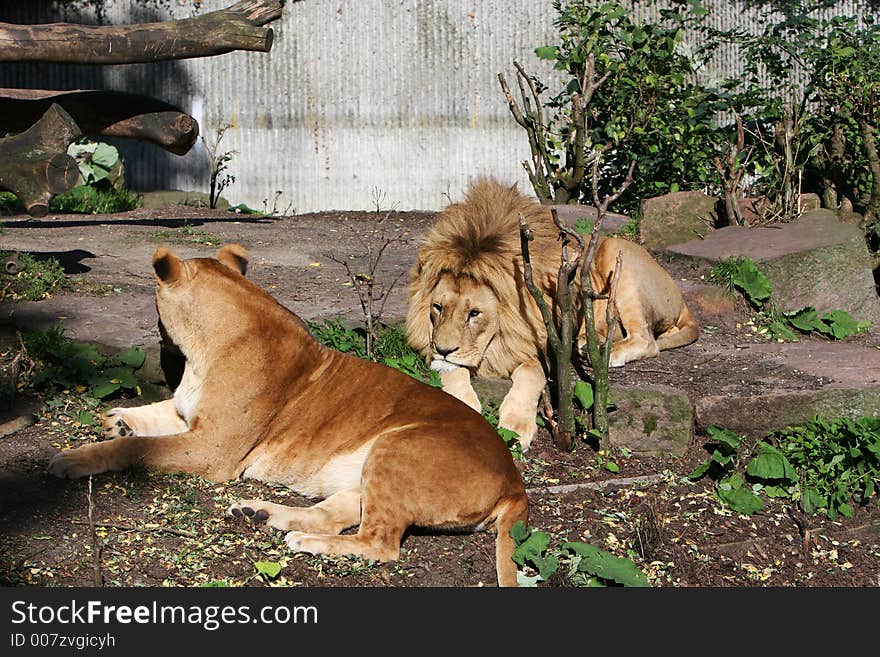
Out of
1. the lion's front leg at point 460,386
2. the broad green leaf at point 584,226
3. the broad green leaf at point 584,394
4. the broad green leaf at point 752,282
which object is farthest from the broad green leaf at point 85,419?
the broad green leaf at point 752,282

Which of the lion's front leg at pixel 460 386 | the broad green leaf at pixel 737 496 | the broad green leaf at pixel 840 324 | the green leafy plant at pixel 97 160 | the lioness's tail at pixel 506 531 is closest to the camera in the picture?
the lioness's tail at pixel 506 531

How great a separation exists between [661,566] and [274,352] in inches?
75.4

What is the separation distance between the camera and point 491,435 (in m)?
4.26

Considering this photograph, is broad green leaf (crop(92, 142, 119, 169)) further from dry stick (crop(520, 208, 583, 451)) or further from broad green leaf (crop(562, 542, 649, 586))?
broad green leaf (crop(562, 542, 649, 586))

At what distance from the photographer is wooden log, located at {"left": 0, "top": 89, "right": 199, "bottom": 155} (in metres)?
7.01

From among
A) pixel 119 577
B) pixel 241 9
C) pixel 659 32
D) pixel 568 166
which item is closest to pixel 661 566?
pixel 119 577

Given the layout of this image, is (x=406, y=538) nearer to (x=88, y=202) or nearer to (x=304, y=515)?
(x=304, y=515)

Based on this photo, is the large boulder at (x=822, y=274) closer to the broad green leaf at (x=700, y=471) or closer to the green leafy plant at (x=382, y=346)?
the broad green leaf at (x=700, y=471)

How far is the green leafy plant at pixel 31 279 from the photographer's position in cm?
600

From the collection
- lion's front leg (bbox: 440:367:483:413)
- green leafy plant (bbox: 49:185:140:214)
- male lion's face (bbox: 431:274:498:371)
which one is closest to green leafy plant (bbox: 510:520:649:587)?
lion's front leg (bbox: 440:367:483:413)

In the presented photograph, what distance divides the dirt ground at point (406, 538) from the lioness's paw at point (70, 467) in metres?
0.04

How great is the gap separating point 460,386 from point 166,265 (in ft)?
5.82

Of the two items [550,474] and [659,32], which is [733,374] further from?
[659,32]

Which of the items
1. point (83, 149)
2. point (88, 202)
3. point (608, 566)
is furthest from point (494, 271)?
point (83, 149)
